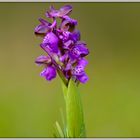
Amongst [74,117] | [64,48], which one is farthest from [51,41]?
[74,117]

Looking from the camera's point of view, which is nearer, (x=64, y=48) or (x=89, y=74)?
(x=64, y=48)

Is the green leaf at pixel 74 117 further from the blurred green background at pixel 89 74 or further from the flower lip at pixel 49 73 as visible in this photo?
the blurred green background at pixel 89 74

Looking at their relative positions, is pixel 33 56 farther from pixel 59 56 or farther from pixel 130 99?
pixel 59 56

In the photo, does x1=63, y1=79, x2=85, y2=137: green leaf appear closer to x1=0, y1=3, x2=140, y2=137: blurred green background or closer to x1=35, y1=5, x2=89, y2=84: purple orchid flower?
x1=35, y1=5, x2=89, y2=84: purple orchid flower

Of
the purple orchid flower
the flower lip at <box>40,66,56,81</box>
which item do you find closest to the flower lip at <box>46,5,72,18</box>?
the purple orchid flower

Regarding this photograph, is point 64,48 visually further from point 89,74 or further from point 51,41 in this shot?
point 89,74

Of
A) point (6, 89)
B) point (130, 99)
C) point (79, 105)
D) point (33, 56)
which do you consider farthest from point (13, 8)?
point (79, 105)
